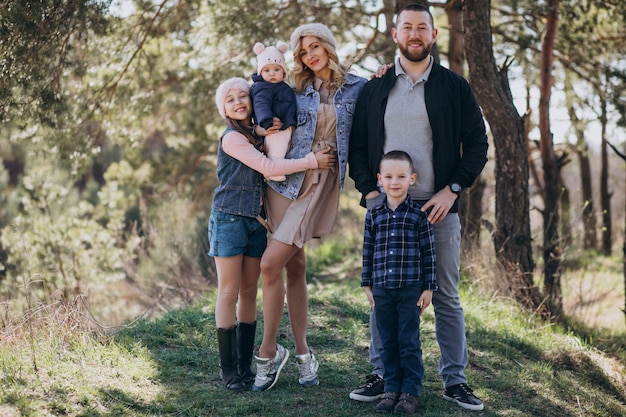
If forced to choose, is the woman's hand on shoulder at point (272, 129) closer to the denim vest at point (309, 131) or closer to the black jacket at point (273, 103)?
the black jacket at point (273, 103)

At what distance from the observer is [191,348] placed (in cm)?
568

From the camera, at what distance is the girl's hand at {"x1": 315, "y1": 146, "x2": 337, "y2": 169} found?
4.44 metres

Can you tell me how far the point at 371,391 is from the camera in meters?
4.56

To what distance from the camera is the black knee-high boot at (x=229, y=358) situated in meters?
4.66

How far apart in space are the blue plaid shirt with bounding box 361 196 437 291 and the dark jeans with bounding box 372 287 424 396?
8 centimetres

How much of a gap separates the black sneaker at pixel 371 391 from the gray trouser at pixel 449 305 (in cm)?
5

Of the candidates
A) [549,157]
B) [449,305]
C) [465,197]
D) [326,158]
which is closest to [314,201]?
[326,158]

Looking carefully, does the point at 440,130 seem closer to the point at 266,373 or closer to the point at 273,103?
the point at 273,103

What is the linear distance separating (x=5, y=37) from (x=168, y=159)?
10701mm

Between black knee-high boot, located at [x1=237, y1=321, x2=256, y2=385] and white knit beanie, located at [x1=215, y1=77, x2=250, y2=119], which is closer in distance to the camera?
white knit beanie, located at [x1=215, y1=77, x2=250, y2=119]

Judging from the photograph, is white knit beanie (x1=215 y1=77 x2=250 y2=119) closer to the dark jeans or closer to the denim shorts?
the denim shorts

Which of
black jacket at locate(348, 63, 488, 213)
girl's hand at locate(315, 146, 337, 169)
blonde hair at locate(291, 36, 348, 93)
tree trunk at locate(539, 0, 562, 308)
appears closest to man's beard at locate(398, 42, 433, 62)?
black jacket at locate(348, 63, 488, 213)

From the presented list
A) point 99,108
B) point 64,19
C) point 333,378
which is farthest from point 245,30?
point 333,378

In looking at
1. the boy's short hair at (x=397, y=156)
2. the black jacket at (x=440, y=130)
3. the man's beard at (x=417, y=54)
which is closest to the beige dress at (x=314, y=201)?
the black jacket at (x=440, y=130)
